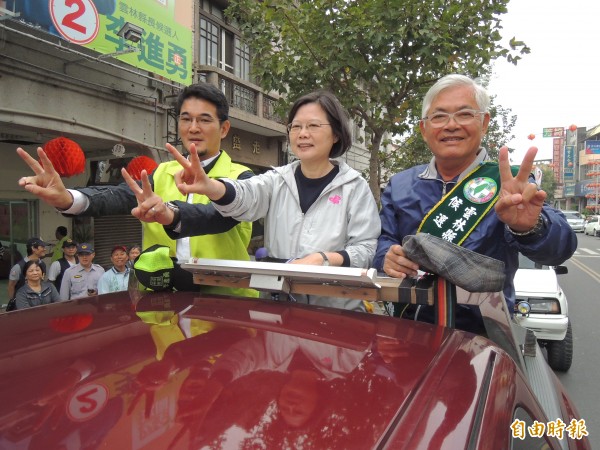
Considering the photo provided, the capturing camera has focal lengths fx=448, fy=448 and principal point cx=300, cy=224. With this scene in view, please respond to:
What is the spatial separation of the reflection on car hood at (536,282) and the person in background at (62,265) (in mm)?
5299

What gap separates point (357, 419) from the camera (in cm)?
87

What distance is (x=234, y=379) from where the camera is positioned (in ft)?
3.34

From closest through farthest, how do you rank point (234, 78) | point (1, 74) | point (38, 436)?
point (38, 436) < point (1, 74) < point (234, 78)

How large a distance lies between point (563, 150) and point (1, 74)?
59.9m

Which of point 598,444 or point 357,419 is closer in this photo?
point 357,419

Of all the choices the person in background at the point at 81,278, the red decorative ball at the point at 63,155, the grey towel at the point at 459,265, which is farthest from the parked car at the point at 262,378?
the red decorative ball at the point at 63,155

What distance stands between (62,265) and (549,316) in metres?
5.62

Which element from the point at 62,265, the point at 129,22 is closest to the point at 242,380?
the point at 62,265

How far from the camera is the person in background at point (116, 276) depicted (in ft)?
16.4

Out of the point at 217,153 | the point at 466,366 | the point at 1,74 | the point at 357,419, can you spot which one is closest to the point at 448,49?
the point at 217,153

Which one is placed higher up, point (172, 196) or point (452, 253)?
point (172, 196)

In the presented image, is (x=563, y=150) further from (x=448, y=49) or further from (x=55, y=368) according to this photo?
(x=55, y=368)

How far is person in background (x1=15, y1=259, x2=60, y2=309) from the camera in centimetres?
447

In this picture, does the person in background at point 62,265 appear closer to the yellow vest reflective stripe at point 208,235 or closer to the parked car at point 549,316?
the yellow vest reflective stripe at point 208,235
